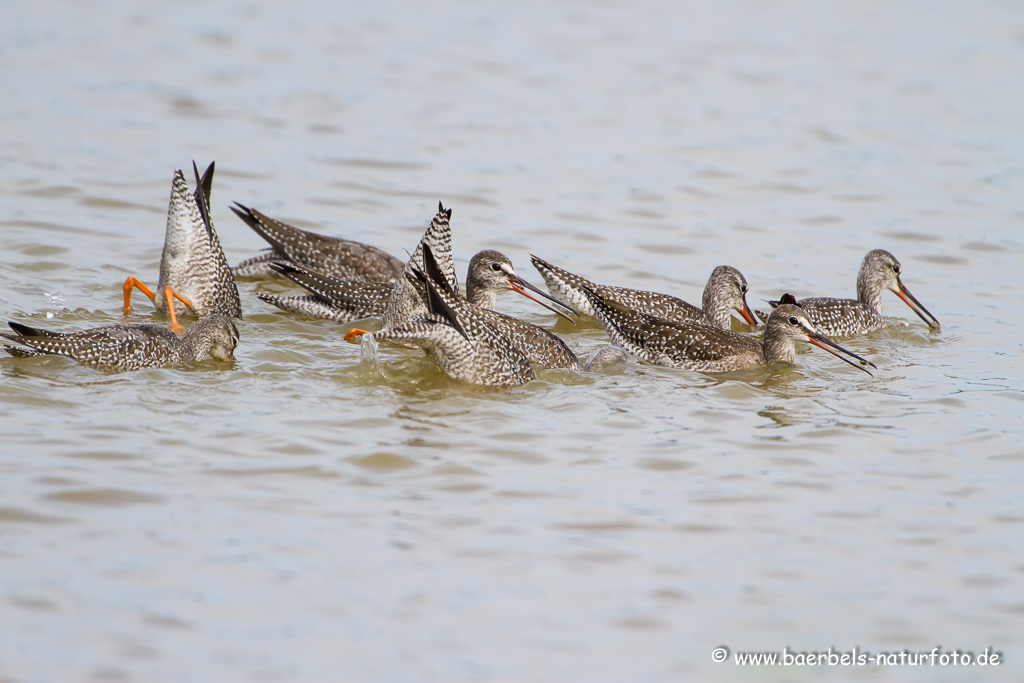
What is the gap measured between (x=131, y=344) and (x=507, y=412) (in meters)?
2.29

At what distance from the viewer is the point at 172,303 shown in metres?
8.56

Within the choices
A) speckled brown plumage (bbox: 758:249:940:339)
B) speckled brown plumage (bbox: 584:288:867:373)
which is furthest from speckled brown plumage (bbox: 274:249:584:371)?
speckled brown plumage (bbox: 758:249:940:339)

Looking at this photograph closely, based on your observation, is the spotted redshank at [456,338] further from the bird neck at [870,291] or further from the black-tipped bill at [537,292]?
the bird neck at [870,291]

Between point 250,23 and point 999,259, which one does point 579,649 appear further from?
point 250,23

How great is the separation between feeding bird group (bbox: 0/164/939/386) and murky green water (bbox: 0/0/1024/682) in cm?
19

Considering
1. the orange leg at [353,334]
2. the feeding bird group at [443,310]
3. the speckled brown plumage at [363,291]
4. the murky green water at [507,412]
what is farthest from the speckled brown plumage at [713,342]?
the orange leg at [353,334]

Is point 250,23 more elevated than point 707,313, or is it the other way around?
point 250,23

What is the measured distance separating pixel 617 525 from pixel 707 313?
4.14m

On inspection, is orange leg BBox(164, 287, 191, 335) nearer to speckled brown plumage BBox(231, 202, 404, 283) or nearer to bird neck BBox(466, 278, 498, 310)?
speckled brown plumage BBox(231, 202, 404, 283)

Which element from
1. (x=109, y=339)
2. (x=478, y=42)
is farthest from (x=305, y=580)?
(x=478, y=42)

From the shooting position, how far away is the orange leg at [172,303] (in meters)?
8.42

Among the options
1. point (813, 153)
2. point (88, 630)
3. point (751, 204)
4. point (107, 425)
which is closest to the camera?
point (88, 630)

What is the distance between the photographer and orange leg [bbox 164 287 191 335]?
8419 millimetres

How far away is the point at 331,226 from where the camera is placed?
1120cm
